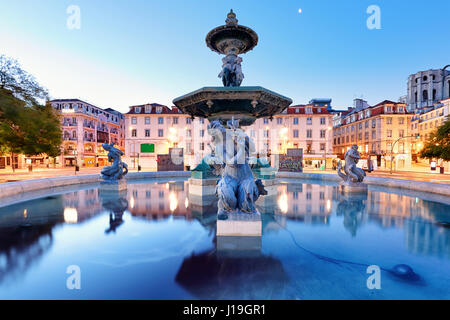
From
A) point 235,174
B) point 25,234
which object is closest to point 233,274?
point 235,174

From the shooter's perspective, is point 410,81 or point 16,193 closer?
point 16,193

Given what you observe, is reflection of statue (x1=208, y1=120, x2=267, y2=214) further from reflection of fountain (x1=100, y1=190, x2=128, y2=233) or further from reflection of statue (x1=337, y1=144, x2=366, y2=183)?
reflection of statue (x1=337, y1=144, x2=366, y2=183)

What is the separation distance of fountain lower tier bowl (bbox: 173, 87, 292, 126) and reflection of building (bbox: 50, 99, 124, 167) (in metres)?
46.5

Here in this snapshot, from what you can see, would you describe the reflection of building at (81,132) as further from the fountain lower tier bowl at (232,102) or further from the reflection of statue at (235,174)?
the reflection of statue at (235,174)

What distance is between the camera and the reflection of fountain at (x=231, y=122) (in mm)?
4020


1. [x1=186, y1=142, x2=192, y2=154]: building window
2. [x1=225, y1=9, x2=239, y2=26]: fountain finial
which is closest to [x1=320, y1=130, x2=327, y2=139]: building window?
[x1=186, y1=142, x2=192, y2=154]: building window

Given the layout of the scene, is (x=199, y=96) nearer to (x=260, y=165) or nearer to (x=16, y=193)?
(x=260, y=165)

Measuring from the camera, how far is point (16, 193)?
312 inches

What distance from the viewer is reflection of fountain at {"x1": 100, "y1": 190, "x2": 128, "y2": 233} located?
4.70 metres

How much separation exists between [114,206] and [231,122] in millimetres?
4963

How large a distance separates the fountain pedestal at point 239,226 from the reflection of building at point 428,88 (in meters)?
102

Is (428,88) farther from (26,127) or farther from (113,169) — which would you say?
(26,127)
